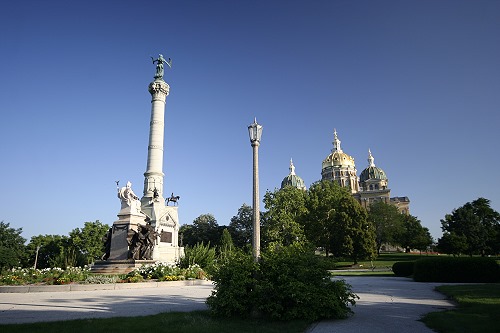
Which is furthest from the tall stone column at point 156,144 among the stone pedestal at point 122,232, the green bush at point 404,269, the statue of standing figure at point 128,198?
the green bush at point 404,269

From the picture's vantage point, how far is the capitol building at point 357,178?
378ft

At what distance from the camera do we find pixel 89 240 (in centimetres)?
5716

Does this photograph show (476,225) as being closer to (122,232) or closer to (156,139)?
(156,139)

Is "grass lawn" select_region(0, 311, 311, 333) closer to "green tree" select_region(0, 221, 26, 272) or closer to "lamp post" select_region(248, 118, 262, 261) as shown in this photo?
"lamp post" select_region(248, 118, 262, 261)

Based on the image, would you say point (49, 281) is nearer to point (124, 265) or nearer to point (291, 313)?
point (124, 265)

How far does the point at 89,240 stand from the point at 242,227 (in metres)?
35.0

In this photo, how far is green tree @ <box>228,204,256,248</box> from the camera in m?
78.2

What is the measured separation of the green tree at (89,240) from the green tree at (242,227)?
29963 mm

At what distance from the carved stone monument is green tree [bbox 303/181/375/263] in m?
23.7

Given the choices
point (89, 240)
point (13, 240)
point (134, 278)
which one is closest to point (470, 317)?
point (134, 278)

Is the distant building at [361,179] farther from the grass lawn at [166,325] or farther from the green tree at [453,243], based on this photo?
the grass lawn at [166,325]

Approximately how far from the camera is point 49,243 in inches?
2392

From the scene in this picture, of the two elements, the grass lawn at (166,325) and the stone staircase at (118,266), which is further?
the stone staircase at (118,266)

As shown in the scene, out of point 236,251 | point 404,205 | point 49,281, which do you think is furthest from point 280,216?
point 404,205
